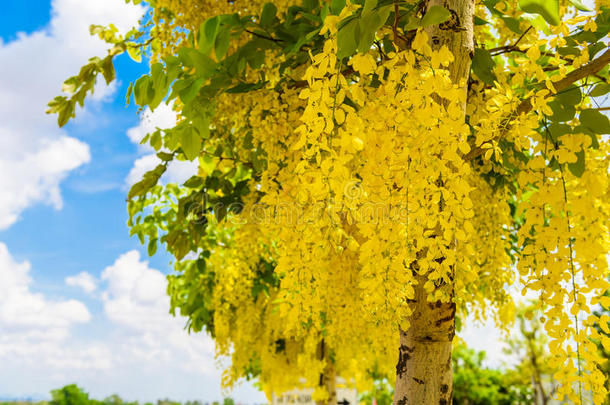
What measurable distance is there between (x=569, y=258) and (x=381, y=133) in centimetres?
80

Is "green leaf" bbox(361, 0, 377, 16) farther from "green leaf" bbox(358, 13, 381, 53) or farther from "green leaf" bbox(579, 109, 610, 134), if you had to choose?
"green leaf" bbox(579, 109, 610, 134)

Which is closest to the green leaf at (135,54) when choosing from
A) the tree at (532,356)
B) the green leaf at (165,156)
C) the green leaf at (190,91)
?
the green leaf at (165,156)

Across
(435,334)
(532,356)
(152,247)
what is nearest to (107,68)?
(152,247)

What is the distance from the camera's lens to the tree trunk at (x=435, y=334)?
156 centimetres

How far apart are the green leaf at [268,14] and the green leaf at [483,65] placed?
2.74 ft

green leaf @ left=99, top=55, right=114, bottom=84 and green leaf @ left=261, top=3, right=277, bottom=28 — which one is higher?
green leaf @ left=99, top=55, right=114, bottom=84

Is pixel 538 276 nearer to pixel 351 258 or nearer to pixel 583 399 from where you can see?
pixel 583 399

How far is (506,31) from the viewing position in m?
2.84

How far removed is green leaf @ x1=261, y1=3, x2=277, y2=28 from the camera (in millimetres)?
2037

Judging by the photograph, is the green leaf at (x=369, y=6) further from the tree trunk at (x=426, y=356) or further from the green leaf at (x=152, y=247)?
the green leaf at (x=152, y=247)

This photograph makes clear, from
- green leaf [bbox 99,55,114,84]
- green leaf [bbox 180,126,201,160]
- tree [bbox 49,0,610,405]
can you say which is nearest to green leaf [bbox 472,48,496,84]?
tree [bbox 49,0,610,405]

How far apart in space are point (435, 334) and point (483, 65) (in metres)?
0.96

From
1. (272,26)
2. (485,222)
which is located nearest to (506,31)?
(485,222)

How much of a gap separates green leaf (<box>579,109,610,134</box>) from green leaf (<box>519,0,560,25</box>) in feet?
2.60
